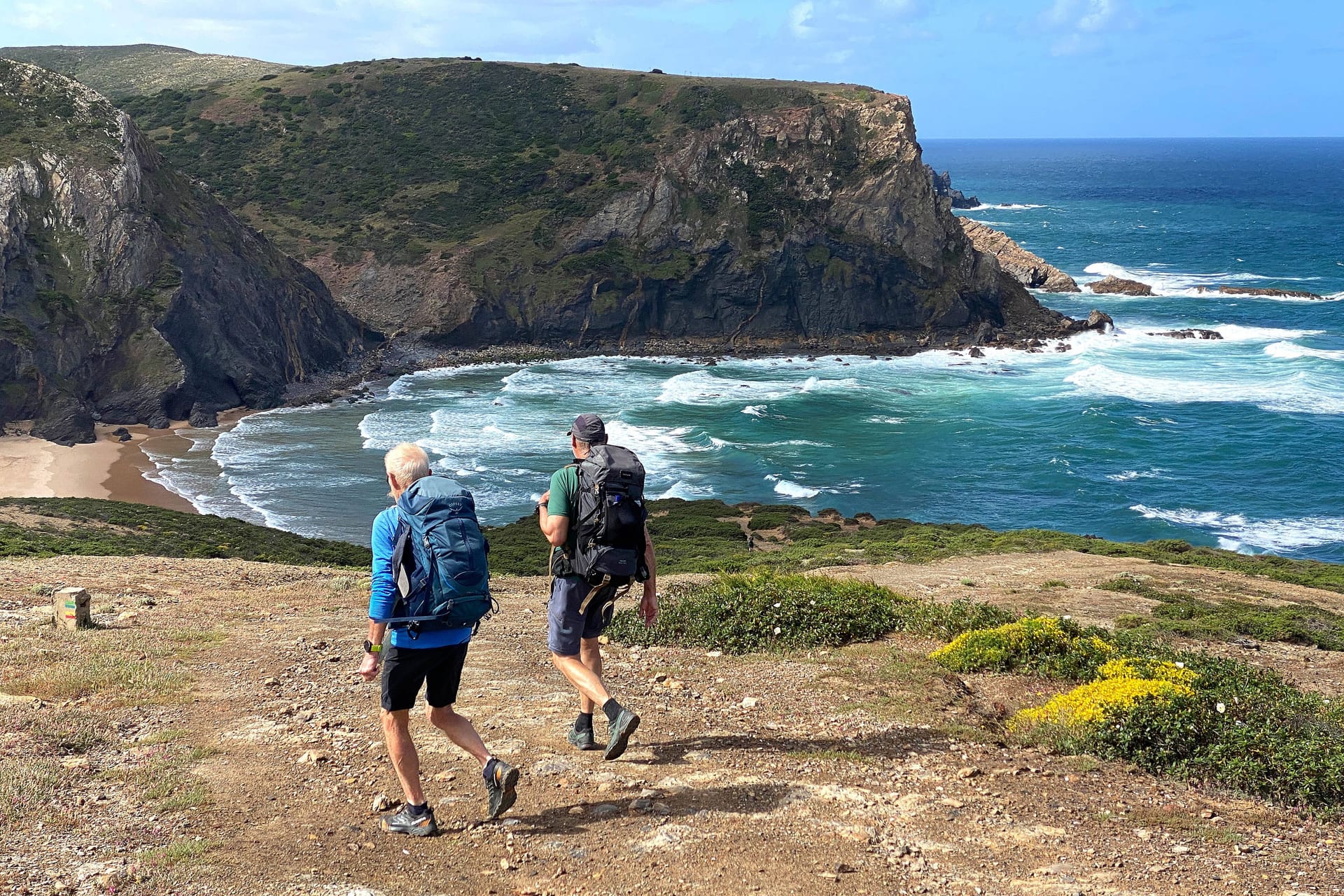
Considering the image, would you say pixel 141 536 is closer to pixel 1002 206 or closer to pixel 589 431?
pixel 589 431

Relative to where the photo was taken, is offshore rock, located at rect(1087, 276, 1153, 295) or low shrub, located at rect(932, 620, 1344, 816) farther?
offshore rock, located at rect(1087, 276, 1153, 295)

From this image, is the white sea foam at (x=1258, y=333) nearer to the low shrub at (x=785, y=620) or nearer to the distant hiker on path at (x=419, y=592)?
the low shrub at (x=785, y=620)

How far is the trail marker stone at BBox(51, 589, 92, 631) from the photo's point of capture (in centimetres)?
1149

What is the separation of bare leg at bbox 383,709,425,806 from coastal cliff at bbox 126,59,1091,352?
200 ft

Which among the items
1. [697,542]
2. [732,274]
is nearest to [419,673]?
[697,542]

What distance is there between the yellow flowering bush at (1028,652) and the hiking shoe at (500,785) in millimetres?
4946

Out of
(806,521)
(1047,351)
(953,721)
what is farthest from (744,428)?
(953,721)

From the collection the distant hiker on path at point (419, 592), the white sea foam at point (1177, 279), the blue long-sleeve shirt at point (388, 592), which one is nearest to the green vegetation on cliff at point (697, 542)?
the distant hiker on path at point (419, 592)

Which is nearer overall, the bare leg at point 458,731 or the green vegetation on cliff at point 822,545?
the bare leg at point 458,731

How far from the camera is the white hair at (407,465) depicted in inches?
233

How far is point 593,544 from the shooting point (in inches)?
269

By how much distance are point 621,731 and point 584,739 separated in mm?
762

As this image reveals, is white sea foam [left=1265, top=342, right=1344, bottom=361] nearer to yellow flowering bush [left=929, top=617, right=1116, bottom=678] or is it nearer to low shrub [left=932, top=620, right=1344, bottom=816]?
yellow flowering bush [left=929, top=617, right=1116, bottom=678]

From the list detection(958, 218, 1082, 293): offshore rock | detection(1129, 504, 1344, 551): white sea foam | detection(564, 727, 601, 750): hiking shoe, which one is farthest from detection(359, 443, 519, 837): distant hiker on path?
detection(958, 218, 1082, 293): offshore rock
